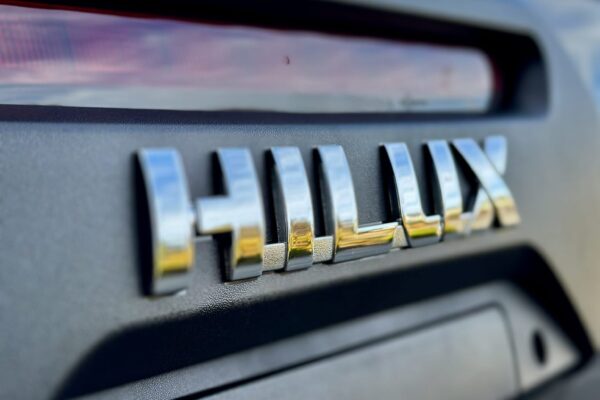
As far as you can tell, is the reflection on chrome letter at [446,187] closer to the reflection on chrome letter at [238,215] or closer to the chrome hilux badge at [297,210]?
the chrome hilux badge at [297,210]

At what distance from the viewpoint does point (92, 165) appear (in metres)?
0.47

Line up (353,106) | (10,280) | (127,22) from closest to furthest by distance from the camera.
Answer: (10,280)
(127,22)
(353,106)

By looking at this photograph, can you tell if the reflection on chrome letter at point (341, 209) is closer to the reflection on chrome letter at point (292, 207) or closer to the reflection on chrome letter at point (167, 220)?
the reflection on chrome letter at point (292, 207)

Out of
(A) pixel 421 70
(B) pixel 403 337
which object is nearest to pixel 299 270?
(B) pixel 403 337

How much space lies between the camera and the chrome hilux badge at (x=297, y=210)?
18.4 inches

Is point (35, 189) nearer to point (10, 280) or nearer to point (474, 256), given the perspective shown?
point (10, 280)

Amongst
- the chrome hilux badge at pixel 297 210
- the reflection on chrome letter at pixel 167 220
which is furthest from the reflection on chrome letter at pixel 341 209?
the reflection on chrome letter at pixel 167 220

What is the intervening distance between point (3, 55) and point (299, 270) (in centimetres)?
30

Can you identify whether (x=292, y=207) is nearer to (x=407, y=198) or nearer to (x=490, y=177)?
(x=407, y=198)

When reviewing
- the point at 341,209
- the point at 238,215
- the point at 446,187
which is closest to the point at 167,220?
the point at 238,215

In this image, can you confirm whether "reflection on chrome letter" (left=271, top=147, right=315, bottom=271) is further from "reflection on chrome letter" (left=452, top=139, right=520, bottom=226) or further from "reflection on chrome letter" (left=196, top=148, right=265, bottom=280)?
"reflection on chrome letter" (left=452, top=139, right=520, bottom=226)

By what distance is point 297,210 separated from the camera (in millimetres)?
526

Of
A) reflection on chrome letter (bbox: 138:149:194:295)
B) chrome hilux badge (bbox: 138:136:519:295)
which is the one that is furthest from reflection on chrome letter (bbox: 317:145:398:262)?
reflection on chrome letter (bbox: 138:149:194:295)

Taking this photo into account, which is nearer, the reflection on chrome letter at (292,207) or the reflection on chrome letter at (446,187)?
the reflection on chrome letter at (292,207)
